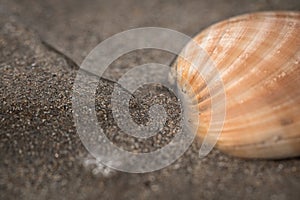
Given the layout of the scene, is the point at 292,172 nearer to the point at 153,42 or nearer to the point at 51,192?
the point at 51,192

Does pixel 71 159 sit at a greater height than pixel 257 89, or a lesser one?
lesser

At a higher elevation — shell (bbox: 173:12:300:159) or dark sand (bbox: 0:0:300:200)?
shell (bbox: 173:12:300:159)

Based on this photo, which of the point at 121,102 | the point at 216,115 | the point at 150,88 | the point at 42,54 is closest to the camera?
the point at 216,115

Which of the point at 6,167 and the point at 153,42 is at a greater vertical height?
the point at 153,42

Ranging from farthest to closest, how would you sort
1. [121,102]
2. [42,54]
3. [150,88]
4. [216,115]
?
[42,54] < [150,88] < [121,102] < [216,115]

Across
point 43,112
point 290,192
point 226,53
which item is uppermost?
point 226,53

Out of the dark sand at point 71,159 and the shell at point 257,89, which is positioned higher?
the shell at point 257,89

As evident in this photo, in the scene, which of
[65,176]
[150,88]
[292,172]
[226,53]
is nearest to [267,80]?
[226,53]

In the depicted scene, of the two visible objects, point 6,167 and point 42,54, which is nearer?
point 6,167
